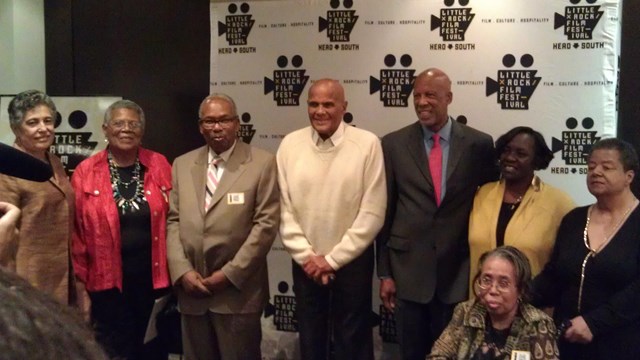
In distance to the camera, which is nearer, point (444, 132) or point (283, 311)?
point (444, 132)

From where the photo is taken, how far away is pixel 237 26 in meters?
4.55

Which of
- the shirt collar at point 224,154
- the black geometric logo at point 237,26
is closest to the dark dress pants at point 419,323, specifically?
the shirt collar at point 224,154

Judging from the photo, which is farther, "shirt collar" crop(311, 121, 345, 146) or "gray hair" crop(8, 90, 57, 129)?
"shirt collar" crop(311, 121, 345, 146)

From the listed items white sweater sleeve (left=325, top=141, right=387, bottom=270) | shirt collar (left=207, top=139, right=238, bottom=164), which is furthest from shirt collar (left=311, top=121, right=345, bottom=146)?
shirt collar (left=207, top=139, right=238, bottom=164)

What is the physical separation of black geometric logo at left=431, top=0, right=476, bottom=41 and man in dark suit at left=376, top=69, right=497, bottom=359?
0.85 metres

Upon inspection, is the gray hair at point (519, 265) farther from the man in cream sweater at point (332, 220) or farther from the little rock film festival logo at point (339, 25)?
the little rock film festival logo at point (339, 25)

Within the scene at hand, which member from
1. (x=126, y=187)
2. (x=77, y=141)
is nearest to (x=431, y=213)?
(x=126, y=187)

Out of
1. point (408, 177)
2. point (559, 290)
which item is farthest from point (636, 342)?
point (408, 177)

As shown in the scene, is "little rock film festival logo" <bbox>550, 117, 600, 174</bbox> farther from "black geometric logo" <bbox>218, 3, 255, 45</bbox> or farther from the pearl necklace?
"black geometric logo" <bbox>218, 3, 255, 45</bbox>

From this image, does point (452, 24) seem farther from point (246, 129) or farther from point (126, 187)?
point (126, 187)

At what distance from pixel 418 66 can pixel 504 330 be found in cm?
194

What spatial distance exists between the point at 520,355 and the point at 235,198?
154 centimetres

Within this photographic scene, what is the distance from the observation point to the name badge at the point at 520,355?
270 centimetres

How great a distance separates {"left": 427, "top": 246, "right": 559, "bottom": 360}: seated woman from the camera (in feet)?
8.95
